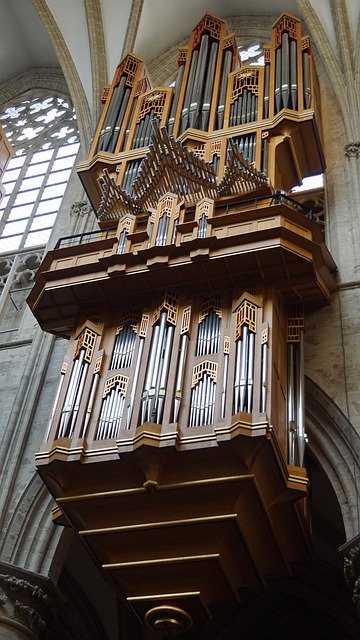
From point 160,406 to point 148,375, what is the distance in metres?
0.56

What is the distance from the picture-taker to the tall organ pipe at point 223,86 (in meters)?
14.0

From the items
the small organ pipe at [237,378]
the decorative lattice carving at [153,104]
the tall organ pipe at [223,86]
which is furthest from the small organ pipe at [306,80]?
the small organ pipe at [237,378]

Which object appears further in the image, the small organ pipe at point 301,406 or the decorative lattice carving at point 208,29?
the decorative lattice carving at point 208,29

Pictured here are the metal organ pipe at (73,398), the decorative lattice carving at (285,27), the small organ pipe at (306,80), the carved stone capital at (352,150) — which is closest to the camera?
the metal organ pipe at (73,398)

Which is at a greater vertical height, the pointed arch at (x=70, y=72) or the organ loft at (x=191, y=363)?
the pointed arch at (x=70, y=72)

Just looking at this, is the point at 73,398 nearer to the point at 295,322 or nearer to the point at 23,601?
the point at 23,601

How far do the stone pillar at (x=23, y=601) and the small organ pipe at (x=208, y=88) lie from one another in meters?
7.38

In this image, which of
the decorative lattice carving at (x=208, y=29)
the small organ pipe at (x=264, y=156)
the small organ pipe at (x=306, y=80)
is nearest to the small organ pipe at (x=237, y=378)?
the small organ pipe at (x=264, y=156)

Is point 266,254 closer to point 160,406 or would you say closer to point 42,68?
point 160,406

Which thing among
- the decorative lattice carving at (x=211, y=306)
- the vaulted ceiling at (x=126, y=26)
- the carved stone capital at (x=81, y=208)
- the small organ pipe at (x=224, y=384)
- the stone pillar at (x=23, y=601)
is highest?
the vaulted ceiling at (x=126, y=26)

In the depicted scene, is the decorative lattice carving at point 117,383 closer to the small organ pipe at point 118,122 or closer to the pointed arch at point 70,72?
the small organ pipe at point 118,122

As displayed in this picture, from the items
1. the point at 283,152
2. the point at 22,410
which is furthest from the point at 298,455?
the point at 283,152

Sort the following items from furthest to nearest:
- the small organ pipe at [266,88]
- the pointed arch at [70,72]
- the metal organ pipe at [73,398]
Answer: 1. the pointed arch at [70,72]
2. the small organ pipe at [266,88]
3. the metal organ pipe at [73,398]

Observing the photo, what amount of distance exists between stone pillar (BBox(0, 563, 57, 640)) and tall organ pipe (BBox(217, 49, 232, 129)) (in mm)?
7483
